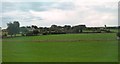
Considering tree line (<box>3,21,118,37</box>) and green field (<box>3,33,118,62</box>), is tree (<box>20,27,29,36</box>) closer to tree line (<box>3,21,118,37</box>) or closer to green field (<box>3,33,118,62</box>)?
tree line (<box>3,21,118,37</box>)

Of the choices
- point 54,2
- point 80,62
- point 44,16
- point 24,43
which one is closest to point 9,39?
point 24,43

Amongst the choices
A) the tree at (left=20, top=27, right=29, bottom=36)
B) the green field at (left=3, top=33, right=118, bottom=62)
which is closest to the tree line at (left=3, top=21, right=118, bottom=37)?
the tree at (left=20, top=27, right=29, bottom=36)

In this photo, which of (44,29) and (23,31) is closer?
(23,31)

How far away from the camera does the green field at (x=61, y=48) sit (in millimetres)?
7763

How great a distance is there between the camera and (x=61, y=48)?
8695mm

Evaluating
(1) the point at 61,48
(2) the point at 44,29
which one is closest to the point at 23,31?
(2) the point at 44,29

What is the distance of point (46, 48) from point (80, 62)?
5.77 ft

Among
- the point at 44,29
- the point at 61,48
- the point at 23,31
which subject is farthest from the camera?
the point at 61,48

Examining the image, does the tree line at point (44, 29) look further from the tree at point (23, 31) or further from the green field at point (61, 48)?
the green field at point (61, 48)

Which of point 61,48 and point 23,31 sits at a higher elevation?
point 23,31

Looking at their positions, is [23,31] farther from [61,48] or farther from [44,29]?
[61,48]

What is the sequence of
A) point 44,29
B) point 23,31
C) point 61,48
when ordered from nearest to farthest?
point 23,31 < point 44,29 < point 61,48

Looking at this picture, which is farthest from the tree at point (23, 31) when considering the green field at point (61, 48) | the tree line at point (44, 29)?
the green field at point (61, 48)

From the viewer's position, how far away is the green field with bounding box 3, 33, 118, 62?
776cm
